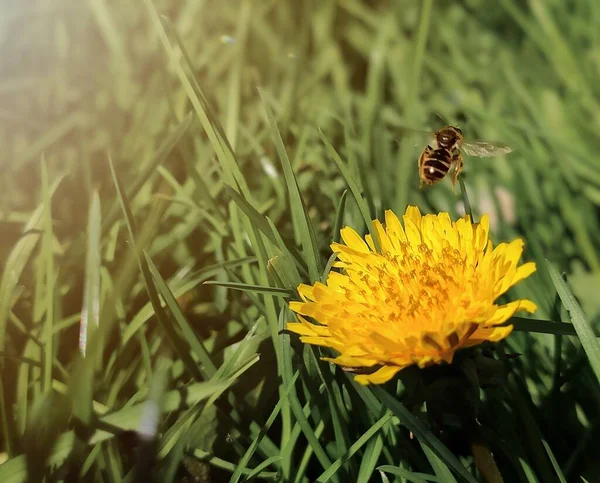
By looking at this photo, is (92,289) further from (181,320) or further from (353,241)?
(353,241)

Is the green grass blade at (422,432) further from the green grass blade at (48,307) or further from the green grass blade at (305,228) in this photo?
the green grass blade at (48,307)

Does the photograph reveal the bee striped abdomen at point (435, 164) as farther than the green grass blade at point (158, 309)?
Yes

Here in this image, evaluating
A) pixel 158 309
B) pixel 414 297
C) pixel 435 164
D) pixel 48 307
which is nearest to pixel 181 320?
pixel 158 309

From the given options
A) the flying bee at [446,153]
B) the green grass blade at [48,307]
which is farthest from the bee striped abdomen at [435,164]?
the green grass blade at [48,307]

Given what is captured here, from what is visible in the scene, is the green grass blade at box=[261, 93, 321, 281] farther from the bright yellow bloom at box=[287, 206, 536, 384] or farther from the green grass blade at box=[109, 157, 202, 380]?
the green grass blade at box=[109, 157, 202, 380]

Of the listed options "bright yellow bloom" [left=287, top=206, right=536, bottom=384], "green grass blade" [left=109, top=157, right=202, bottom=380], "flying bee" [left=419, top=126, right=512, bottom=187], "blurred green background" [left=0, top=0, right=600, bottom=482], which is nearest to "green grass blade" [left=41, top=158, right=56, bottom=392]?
"blurred green background" [left=0, top=0, right=600, bottom=482]

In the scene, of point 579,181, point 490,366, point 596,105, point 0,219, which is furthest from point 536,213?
point 0,219

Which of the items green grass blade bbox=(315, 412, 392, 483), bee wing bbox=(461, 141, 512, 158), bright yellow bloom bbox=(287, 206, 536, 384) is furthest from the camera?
bee wing bbox=(461, 141, 512, 158)
